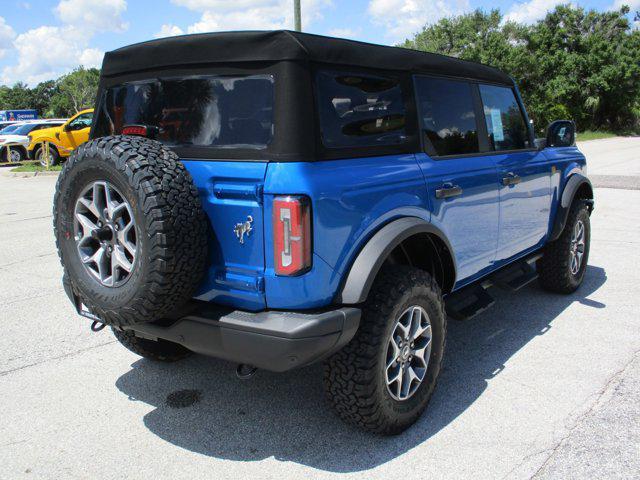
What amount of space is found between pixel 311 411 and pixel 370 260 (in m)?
1.10

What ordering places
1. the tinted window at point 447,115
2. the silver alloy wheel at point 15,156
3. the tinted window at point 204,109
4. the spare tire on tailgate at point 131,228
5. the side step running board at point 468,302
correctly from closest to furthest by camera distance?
the spare tire on tailgate at point 131,228 < the tinted window at point 204,109 < the tinted window at point 447,115 < the side step running board at point 468,302 < the silver alloy wheel at point 15,156

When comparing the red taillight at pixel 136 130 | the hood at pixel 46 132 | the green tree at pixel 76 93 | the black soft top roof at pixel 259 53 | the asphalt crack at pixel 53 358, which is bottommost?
the asphalt crack at pixel 53 358

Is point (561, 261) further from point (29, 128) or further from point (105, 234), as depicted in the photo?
point (29, 128)

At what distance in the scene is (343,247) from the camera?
8.91ft

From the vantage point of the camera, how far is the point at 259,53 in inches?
106

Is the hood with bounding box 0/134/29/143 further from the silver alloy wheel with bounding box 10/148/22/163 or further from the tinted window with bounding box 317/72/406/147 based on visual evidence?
the tinted window with bounding box 317/72/406/147

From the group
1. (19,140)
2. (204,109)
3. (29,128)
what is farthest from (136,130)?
(29,128)

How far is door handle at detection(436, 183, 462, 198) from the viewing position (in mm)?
3350

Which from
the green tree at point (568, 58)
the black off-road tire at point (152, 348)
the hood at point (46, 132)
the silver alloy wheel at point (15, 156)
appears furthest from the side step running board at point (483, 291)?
the green tree at point (568, 58)

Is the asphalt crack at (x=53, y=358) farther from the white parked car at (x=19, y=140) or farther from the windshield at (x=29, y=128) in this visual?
the windshield at (x=29, y=128)

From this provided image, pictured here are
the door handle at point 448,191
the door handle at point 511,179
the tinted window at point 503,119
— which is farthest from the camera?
the tinted window at point 503,119

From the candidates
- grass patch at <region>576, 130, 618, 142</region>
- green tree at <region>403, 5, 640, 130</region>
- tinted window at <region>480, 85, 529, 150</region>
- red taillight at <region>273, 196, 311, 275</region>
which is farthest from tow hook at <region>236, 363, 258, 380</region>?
green tree at <region>403, 5, 640, 130</region>

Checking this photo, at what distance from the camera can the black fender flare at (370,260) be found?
270 cm

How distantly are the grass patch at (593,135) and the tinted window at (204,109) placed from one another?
32474 mm
